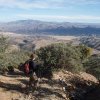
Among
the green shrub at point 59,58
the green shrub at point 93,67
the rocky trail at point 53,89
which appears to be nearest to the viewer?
the rocky trail at point 53,89

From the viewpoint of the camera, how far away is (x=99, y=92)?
19469 millimetres

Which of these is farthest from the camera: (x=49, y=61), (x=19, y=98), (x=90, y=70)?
(x=90, y=70)

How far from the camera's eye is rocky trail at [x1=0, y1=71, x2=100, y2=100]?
15471mm

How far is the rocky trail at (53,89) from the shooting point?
1547 cm

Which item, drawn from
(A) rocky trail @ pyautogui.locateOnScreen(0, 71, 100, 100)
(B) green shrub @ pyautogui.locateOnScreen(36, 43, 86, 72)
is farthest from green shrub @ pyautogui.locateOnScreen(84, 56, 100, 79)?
(A) rocky trail @ pyautogui.locateOnScreen(0, 71, 100, 100)

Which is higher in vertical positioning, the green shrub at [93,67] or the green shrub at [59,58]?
the green shrub at [59,58]

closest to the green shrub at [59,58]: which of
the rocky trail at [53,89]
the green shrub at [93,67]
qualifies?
the rocky trail at [53,89]

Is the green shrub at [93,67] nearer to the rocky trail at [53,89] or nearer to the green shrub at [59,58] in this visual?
the green shrub at [59,58]

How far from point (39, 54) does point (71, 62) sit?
2869 millimetres

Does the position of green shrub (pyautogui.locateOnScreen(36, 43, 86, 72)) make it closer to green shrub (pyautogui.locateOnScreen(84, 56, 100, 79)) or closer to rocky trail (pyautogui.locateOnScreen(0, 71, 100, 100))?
rocky trail (pyautogui.locateOnScreen(0, 71, 100, 100))

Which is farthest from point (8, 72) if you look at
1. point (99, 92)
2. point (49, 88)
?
point (99, 92)

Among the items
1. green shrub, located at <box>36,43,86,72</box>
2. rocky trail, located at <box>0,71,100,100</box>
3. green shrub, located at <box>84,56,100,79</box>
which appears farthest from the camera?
green shrub, located at <box>84,56,100,79</box>

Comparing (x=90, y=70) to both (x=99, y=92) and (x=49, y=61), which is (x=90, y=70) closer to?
(x=49, y=61)

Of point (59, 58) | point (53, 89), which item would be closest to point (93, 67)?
point (59, 58)
